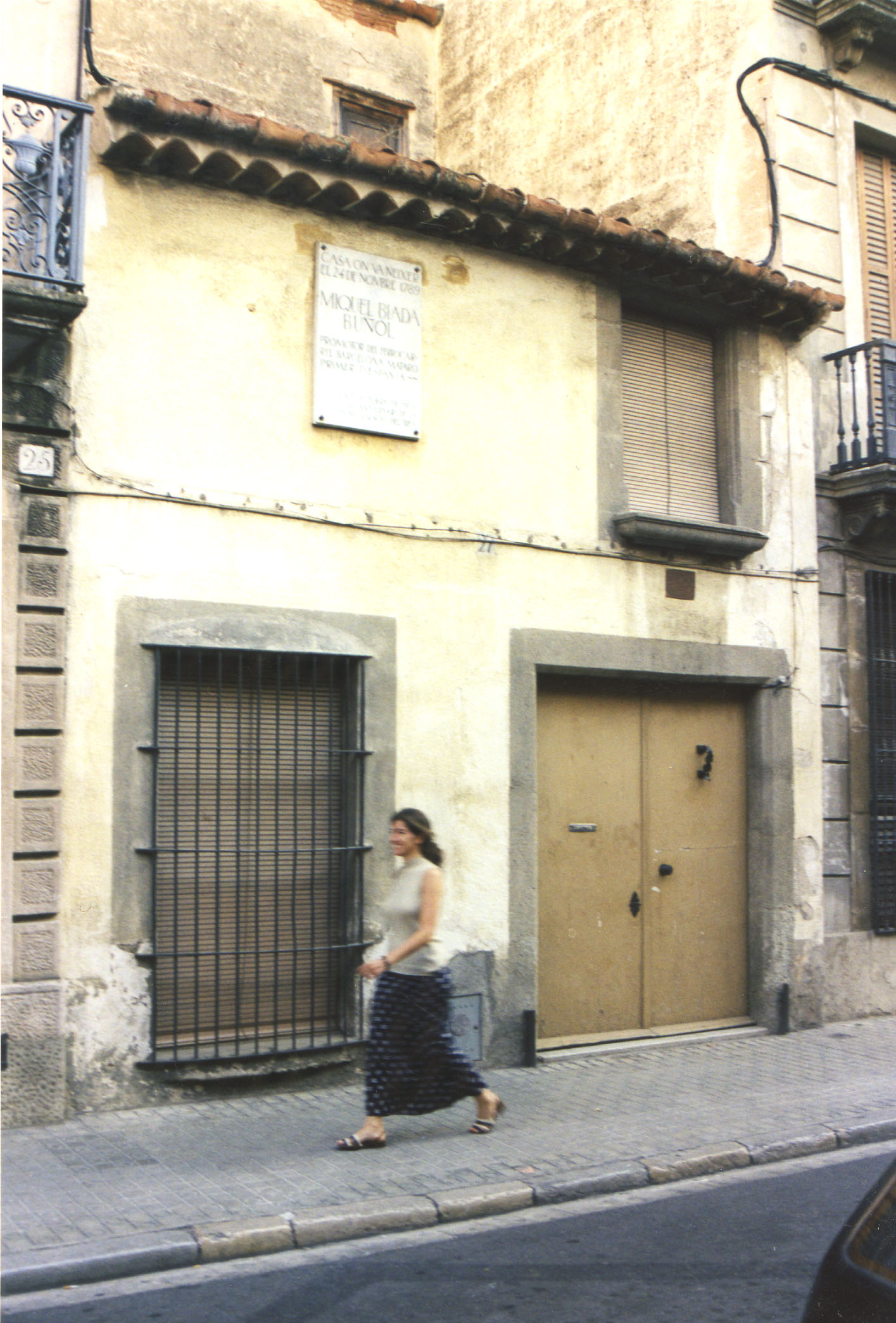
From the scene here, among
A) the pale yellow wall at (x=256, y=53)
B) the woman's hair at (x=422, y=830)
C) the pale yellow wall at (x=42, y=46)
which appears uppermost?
the pale yellow wall at (x=256, y=53)

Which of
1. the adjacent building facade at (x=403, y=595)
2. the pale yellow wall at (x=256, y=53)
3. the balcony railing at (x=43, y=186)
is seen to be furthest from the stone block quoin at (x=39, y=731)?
the pale yellow wall at (x=256, y=53)

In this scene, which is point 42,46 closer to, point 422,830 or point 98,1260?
point 422,830

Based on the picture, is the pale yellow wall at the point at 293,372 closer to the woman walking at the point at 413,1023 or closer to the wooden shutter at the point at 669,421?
the wooden shutter at the point at 669,421

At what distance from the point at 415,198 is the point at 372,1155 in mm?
5751

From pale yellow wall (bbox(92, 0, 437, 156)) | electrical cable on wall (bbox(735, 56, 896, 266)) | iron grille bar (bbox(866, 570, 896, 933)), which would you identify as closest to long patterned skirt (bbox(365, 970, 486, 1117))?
iron grille bar (bbox(866, 570, 896, 933))

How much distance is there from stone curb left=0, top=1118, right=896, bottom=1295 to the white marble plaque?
458 cm

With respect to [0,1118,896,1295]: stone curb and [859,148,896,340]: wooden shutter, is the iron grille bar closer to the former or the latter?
[859,148,896,340]: wooden shutter

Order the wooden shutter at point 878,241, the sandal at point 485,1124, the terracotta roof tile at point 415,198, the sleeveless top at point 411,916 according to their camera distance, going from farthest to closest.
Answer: the wooden shutter at point 878,241 → the terracotta roof tile at point 415,198 → the sandal at point 485,1124 → the sleeveless top at point 411,916

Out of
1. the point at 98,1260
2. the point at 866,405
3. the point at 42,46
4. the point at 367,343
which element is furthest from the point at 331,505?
the point at 866,405

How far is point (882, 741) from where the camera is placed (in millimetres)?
10594

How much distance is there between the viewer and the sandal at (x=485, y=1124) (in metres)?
6.58

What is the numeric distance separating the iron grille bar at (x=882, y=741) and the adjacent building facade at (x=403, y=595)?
89 mm

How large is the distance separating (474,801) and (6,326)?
403 centimetres

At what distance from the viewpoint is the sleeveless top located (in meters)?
6.33
